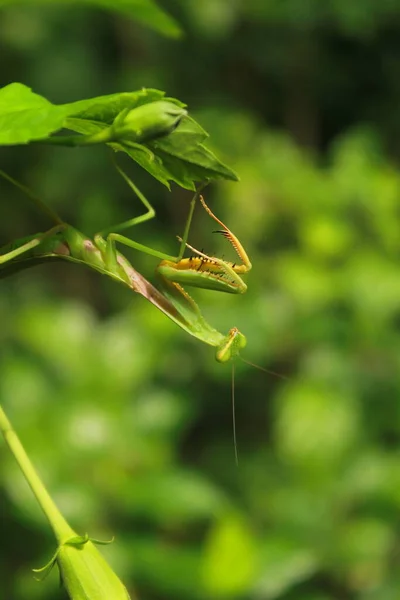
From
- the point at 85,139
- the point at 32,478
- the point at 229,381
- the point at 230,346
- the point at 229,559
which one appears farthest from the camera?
the point at 229,381

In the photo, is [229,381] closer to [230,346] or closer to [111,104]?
[230,346]

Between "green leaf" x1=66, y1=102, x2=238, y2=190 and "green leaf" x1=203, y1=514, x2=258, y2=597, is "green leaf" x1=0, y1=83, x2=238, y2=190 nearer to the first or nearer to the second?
"green leaf" x1=66, y1=102, x2=238, y2=190

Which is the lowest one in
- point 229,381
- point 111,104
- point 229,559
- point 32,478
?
point 32,478

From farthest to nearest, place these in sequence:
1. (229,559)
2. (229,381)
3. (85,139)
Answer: (229,381)
(229,559)
(85,139)

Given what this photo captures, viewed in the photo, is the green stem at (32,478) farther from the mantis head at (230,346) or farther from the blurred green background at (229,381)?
the blurred green background at (229,381)

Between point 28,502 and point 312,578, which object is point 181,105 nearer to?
point 28,502

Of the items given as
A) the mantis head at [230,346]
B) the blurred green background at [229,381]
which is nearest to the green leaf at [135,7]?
the mantis head at [230,346]

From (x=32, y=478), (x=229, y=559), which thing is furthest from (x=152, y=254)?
(x=229, y=559)

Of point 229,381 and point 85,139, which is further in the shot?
point 229,381
